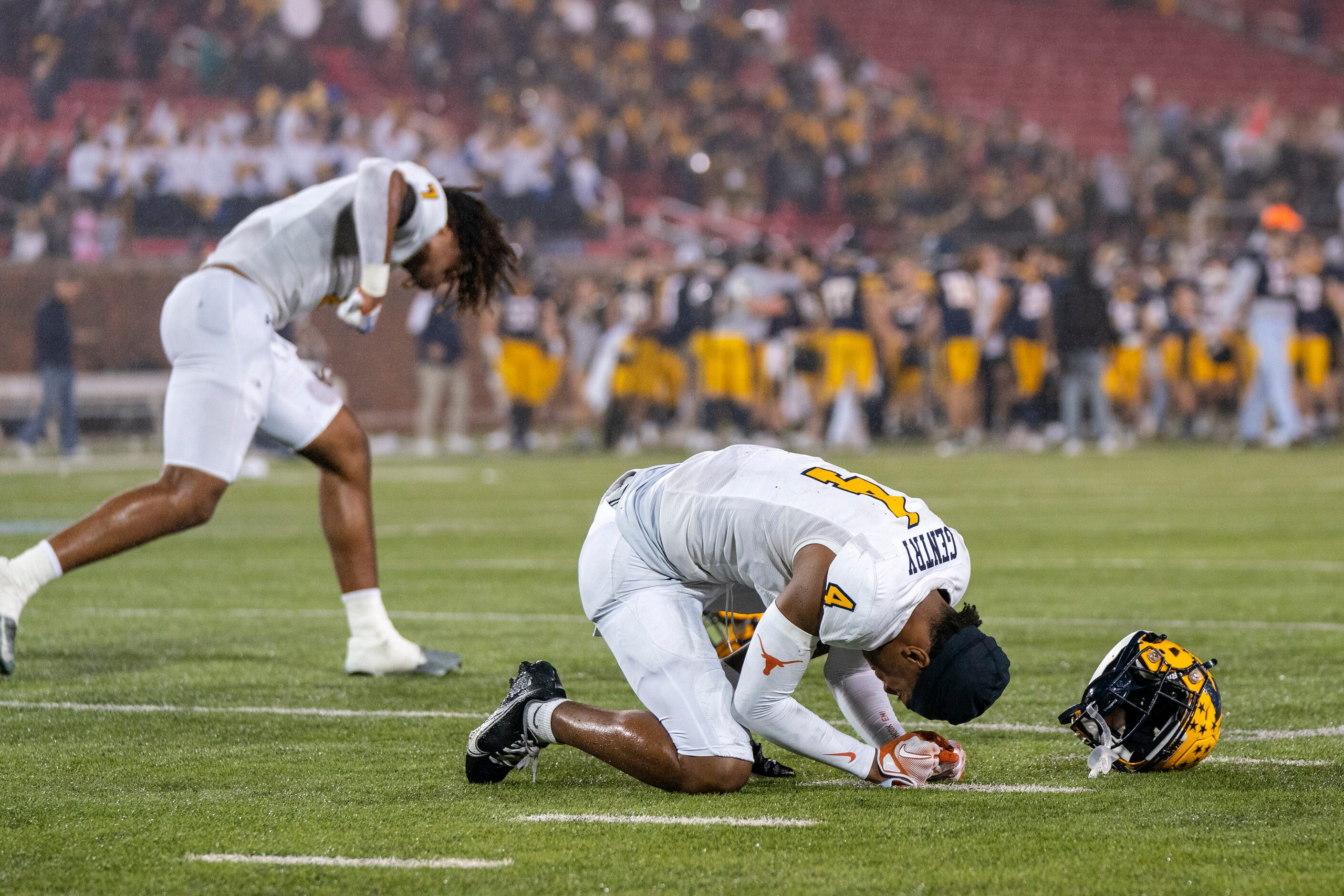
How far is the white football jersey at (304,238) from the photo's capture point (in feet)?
19.4

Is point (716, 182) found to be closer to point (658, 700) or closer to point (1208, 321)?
point (1208, 321)

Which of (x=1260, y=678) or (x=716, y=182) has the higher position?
(x=716, y=182)

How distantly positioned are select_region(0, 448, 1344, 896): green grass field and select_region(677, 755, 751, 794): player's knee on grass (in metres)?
0.06

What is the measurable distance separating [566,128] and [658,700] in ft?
74.6

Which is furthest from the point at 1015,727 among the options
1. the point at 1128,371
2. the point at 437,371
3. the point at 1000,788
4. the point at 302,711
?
the point at 1128,371

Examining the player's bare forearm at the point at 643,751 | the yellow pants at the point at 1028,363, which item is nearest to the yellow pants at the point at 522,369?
the yellow pants at the point at 1028,363

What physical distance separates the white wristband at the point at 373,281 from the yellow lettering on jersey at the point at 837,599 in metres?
2.38

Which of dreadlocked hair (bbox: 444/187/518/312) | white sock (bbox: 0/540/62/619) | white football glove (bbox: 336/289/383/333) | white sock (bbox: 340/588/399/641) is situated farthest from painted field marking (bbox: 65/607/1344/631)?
white sock (bbox: 0/540/62/619)

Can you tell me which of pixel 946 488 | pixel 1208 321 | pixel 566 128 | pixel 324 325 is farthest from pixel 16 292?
pixel 1208 321

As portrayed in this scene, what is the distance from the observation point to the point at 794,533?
412cm

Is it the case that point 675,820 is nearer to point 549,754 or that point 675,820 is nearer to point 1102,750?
point 549,754

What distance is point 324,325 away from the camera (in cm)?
2392

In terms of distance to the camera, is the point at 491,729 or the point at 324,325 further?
the point at 324,325

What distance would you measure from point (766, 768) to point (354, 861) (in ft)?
4.43
